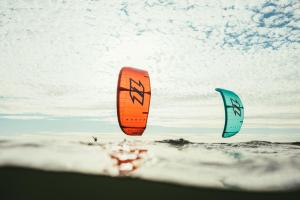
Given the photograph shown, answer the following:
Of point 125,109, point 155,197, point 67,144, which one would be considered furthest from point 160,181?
point 67,144

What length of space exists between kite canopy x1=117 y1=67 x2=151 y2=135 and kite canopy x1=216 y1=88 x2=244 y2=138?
25.7 ft

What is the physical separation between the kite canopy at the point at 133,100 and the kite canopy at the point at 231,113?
783 centimetres

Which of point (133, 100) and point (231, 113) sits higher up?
point (133, 100)

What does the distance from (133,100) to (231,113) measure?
1063 centimetres

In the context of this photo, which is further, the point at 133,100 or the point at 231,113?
the point at 231,113

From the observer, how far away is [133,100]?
1900cm

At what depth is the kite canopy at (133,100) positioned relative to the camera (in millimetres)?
18222

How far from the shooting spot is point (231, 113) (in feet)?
85.6

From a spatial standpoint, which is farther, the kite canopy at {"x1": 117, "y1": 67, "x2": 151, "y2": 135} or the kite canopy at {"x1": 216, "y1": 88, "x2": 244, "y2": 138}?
the kite canopy at {"x1": 216, "y1": 88, "x2": 244, "y2": 138}

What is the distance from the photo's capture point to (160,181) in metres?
15.6

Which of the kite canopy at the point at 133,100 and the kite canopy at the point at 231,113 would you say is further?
the kite canopy at the point at 231,113

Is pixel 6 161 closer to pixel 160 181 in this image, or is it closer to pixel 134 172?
pixel 134 172

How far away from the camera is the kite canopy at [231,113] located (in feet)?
83.2

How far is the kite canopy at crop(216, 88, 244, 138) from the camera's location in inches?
998
